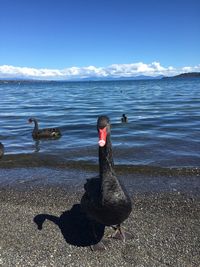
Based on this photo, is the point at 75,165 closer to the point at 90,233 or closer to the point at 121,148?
the point at 121,148

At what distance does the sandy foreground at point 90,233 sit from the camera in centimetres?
703

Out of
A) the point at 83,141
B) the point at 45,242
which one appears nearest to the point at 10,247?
the point at 45,242

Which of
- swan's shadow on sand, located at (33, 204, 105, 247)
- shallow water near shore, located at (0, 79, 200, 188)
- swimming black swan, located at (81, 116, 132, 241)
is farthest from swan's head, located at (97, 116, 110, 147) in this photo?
shallow water near shore, located at (0, 79, 200, 188)

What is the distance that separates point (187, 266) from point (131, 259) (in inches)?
36.6

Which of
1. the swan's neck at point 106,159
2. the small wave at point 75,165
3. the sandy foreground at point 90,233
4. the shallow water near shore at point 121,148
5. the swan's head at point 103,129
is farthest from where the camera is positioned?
the shallow water near shore at point 121,148

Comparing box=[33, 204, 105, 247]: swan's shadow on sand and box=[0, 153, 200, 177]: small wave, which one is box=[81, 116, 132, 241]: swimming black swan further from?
box=[0, 153, 200, 177]: small wave

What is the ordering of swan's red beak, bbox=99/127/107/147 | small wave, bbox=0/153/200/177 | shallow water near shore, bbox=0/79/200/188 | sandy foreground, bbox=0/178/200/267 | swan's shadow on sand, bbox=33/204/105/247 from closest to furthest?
sandy foreground, bbox=0/178/200/267 < swan's red beak, bbox=99/127/107/147 < swan's shadow on sand, bbox=33/204/105/247 < small wave, bbox=0/153/200/177 < shallow water near shore, bbox=0/79/200/188

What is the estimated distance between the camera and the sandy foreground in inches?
277

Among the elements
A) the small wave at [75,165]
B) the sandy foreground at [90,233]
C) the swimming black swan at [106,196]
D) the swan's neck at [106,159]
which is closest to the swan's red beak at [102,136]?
the swimming black swan at [106,196]

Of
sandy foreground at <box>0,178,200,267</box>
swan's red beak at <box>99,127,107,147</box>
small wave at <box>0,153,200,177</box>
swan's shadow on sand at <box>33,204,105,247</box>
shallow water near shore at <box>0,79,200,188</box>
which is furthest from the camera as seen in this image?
shallow water near shore at <box>0,79,200,188</box>

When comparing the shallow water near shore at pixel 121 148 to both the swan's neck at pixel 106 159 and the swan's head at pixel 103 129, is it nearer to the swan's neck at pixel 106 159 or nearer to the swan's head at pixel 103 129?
the swan's neck at pixel 106 159

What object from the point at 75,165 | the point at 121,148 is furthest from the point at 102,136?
the point at 121,148

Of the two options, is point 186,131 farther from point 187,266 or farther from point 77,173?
point 187,266

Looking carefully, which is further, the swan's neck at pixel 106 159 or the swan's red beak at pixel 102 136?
the swan's neck at pixel 106 159
